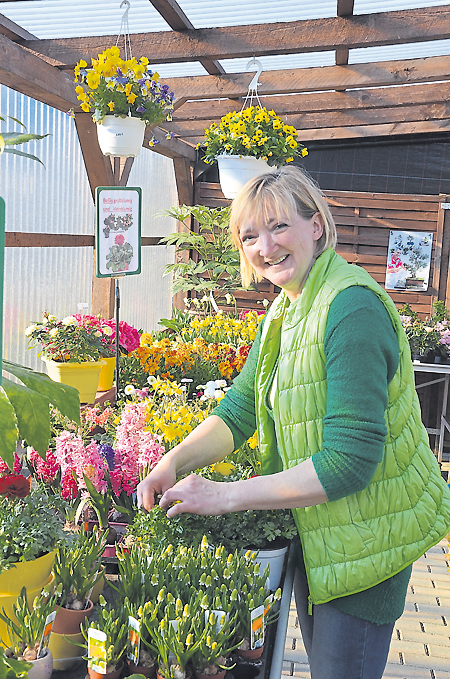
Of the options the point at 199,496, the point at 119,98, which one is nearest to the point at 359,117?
the point at 119,98

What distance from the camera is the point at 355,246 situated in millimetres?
7438

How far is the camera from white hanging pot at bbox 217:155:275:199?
3.41 metres

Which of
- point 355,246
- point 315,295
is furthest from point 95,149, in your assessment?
point 355,246

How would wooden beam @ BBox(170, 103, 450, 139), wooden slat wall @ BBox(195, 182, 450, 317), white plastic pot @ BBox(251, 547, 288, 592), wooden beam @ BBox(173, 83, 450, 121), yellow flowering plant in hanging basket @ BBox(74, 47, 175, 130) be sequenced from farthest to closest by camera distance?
wooden slat wall @ BBox(195, 182, 450, 317) < wooden beam @ BBox(170, 103, 450, 139) < wooden beam @ BBox(173, 83, 450, 121) < yellow flowering plant in hanging basket @ BBox(74, 47, 175, 130) < white plastic pot @ BBox(251, 547, 288, 592)

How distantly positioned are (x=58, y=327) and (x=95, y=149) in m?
1.39

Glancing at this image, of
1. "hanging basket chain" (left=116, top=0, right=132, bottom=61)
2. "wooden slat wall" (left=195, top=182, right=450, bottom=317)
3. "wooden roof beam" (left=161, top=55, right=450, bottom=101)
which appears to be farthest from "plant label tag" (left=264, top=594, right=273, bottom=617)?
"wooden slat wall" (left=195, top=182, right=450, bottom=317)

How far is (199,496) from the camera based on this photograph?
4.00 feet

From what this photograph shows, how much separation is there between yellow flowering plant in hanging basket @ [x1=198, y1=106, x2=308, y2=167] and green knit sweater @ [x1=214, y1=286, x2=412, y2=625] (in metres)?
2.41

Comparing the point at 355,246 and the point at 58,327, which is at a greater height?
the point at 355,246

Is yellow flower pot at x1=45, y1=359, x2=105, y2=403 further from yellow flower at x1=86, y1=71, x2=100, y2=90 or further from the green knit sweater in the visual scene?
the green knit sweater

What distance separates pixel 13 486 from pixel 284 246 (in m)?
0.70

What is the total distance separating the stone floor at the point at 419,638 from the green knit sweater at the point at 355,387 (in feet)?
4.19

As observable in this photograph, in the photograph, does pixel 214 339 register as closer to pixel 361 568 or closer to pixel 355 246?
pixel 361 568

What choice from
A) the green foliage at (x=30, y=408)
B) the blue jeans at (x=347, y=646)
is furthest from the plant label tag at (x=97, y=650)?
the blue jeans at (x=347, y=646)
